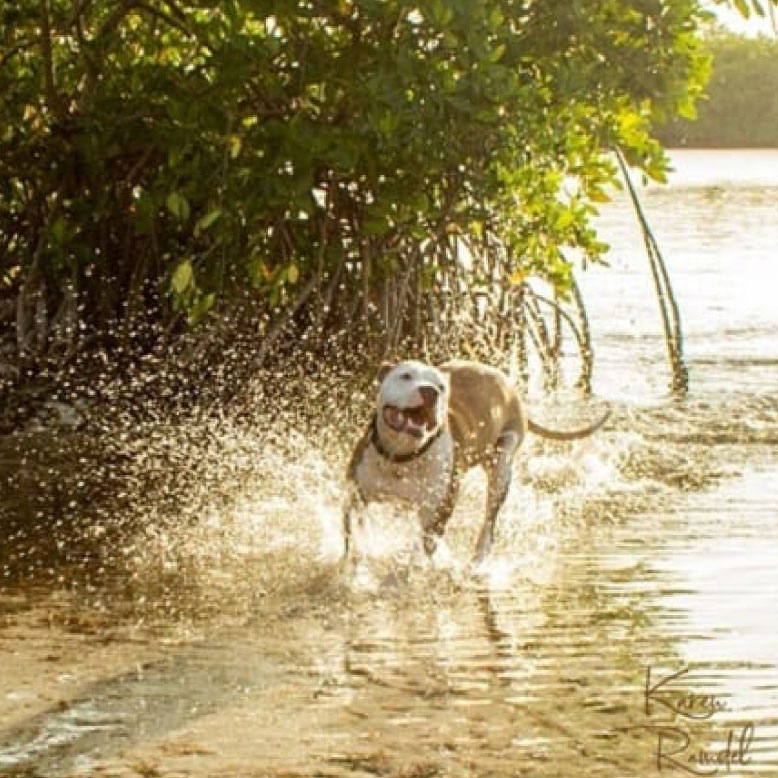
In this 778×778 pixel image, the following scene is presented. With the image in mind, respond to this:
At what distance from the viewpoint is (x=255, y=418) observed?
11469 mm

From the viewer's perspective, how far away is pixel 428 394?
7.58 meters

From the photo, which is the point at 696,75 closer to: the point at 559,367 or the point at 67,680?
the point at 559,367

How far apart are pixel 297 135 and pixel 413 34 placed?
82cm

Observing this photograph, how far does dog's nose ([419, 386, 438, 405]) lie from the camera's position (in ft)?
24.8

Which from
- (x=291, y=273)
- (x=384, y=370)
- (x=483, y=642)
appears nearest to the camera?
(x=483, y=642)

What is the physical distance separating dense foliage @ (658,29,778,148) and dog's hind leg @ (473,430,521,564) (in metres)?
63.2

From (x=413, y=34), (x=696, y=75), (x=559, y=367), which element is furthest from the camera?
(x=559, y=367)

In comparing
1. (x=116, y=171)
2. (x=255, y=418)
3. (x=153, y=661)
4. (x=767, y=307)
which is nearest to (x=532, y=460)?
(x=255, y=418)

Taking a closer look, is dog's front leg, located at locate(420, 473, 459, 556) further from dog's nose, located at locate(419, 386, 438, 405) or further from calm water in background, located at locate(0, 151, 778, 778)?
dog's nose, located at locate(419, 386, 438, 405)

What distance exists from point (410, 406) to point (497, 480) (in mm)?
896

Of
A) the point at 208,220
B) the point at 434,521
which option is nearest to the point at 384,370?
the point at 434,521

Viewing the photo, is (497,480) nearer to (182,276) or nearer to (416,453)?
(416,453)

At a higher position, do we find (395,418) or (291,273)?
(291,273)

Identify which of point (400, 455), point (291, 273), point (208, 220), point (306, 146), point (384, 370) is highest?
point (306, 146)
